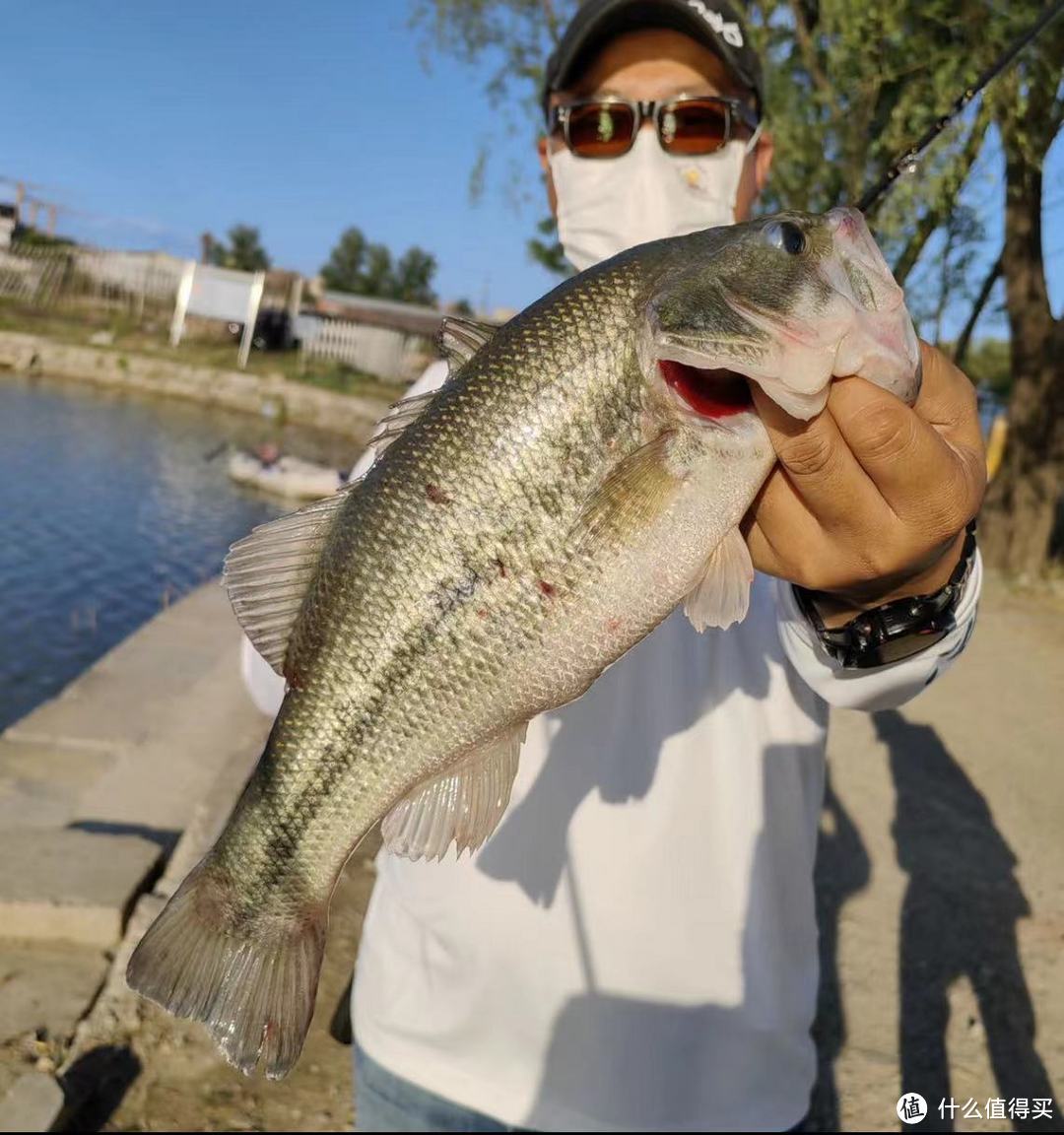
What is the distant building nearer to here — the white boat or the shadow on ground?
the white boat

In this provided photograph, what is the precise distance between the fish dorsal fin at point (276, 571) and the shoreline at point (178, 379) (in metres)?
30.7

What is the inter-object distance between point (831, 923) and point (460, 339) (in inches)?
181

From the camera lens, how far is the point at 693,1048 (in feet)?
6.87

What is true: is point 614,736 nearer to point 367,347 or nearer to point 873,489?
point 873,489

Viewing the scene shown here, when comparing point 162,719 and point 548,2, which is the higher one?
point 548,2

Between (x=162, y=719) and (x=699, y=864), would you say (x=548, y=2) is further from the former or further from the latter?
(x=699, y=864)

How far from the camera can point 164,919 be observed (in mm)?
1691

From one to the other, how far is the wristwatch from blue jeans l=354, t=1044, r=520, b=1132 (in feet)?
4.56

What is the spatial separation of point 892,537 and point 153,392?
35289mm

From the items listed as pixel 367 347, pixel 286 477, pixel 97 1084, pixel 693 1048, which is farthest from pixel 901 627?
pixel 367 347

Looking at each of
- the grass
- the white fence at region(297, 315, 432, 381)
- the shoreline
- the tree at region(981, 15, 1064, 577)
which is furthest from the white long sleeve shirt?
the white fence at region(297, 315, 432, 381)

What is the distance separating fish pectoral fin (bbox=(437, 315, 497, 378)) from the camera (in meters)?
1.74

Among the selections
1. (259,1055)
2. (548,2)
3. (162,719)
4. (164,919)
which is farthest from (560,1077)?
(548,2)

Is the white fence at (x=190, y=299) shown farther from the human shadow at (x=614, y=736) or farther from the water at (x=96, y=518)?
the human shadow at (x=614, y=736)
